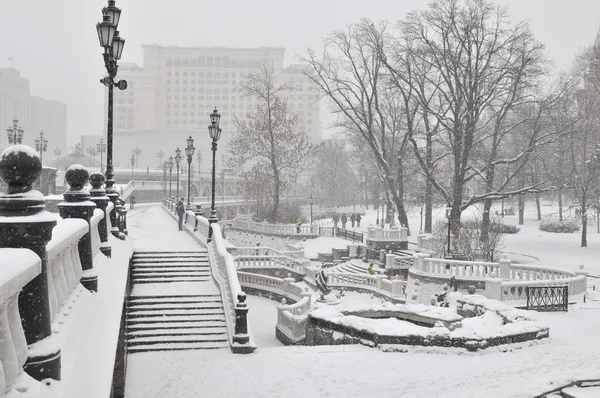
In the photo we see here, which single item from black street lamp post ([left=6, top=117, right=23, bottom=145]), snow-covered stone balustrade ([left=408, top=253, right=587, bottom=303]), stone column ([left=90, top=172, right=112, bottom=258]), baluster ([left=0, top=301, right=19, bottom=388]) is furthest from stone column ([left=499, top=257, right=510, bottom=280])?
black street lamp post ([left=6, top=117, right=23, bottom=145])

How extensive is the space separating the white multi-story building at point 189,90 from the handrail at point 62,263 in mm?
151048

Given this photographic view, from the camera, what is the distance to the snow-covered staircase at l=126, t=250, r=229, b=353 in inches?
500

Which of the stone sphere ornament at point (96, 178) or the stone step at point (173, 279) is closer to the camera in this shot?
the stone sphere ornament at point (96, 178)

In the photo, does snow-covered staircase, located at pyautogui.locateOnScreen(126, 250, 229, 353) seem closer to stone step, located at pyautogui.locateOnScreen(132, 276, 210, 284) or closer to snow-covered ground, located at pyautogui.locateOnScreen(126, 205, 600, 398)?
stone step, located at pyautogui.locateOnScreen(132, 276, 210, 284)

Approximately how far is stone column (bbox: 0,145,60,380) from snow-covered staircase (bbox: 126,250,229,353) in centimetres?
900

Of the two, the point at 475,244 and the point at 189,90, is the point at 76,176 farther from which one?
the point at 189,90

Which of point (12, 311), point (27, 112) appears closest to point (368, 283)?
point (12, 311)

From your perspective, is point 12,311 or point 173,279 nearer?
point 12,311

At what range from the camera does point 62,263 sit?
5.45m

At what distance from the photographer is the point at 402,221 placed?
1485 inches

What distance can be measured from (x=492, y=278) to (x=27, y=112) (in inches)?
5776

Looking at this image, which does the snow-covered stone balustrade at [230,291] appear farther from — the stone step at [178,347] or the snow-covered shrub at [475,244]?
the snow-covered shrub at [475,244]

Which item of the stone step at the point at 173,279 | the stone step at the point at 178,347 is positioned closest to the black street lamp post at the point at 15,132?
the stone step at the point at 173,279

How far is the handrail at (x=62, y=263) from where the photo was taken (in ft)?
14.7
